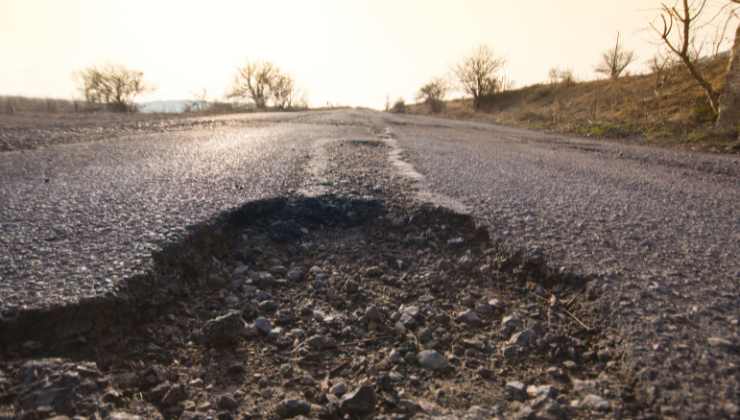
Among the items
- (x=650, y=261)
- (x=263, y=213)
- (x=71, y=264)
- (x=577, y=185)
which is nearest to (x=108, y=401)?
(x=71, y=264)

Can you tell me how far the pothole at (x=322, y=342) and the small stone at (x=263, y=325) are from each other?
1 centimetres

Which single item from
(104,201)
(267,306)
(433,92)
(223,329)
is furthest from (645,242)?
(433,92)

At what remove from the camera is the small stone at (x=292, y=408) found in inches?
36.2

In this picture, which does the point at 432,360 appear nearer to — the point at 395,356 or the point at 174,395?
the point at 395,356

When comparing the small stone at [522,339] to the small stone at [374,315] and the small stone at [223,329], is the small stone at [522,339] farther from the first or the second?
the small stone at [223,329]

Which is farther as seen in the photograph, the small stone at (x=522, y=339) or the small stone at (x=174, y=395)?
the small stone at (x=522, y=339)

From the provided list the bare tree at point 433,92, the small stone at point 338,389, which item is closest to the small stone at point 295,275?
the small stone at point 338,389

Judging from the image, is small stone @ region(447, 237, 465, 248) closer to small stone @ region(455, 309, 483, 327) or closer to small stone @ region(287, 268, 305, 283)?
small stone @ region(455, 309, 483, 327)

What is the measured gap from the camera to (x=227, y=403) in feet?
3.08

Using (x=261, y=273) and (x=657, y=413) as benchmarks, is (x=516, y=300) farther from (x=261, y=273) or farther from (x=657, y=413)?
(x=261, y=273)

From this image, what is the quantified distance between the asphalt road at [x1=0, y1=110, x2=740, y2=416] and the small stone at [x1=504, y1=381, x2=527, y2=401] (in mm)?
234

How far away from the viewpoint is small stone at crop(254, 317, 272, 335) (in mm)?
1230

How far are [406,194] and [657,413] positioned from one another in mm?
1657

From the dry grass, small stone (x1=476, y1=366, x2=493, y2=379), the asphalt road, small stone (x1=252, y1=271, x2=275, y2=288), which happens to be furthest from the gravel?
the dry grass
